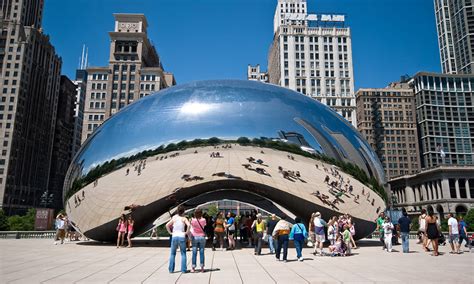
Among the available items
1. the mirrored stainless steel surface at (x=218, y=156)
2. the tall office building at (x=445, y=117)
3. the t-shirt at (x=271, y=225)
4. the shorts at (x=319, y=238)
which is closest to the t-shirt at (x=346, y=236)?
the shorts at (x=319, y=238)

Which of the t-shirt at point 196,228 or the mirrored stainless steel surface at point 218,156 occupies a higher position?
the mirrored stainless steel surface at point 218,156

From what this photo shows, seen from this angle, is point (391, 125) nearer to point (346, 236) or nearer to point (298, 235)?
point (346, 236)

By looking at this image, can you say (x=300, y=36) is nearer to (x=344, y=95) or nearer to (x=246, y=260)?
(x=344, y=95)

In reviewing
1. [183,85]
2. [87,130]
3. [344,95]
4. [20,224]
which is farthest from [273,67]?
[183,85]

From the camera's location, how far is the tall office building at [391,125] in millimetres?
139875

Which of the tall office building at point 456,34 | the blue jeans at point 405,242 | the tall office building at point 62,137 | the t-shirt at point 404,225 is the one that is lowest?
the blue jeans at point 405,242

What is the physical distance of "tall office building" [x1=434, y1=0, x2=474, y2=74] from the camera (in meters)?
171

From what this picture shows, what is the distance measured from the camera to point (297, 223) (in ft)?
→ 37.0

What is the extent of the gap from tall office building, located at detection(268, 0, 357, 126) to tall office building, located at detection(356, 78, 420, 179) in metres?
37.4

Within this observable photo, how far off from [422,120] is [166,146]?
154 m

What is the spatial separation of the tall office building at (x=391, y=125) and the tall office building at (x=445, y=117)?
431 cm

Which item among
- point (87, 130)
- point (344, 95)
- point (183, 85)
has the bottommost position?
point (183, 85)

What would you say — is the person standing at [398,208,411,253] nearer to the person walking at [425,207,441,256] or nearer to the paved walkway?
the person walking at [425,207,441,256]

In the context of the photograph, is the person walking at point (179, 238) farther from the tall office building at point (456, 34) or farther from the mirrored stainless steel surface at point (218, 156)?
the tall office building at point (456, 34)
